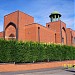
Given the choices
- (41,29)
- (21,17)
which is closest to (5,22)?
(21,17)

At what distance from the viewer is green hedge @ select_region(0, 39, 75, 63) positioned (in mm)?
20844

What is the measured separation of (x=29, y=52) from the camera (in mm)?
23734

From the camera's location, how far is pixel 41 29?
1465 inches

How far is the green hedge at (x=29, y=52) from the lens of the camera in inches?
821

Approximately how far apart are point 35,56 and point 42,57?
5.33ft

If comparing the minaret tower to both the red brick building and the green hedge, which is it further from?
the green hedge

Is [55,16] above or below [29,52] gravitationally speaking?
above

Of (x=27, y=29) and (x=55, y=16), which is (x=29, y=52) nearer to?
(x=27, y=29)

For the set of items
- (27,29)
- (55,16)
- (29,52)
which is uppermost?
(55,16)

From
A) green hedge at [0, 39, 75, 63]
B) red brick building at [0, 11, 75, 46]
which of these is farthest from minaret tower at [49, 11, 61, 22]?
green hedge at [0, 39, 75, 63]

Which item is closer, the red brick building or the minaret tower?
the red brick building

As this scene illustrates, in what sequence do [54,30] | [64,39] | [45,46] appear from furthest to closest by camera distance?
[64,39]
[54,30]
[45,46]

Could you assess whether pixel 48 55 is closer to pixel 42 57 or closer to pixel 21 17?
pixel 42 57

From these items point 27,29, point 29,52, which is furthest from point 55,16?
point 29,52
